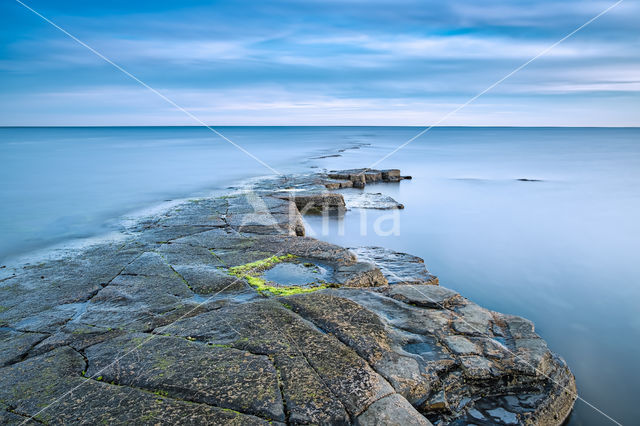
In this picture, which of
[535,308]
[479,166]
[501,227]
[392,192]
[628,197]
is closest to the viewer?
[535,308]

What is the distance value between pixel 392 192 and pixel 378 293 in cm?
1325

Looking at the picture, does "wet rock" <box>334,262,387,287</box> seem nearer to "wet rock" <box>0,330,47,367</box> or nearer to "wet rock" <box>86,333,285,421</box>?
"wet rock" <box>86,333,285,421</box>

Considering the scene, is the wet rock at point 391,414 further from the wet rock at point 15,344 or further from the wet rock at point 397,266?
the wet rock at point 397,266

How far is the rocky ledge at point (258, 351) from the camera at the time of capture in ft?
9.93

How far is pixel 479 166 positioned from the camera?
97.5 feet

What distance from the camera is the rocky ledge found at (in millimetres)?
3025

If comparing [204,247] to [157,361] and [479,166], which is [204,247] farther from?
[479,166]

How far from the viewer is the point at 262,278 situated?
5.79 meters

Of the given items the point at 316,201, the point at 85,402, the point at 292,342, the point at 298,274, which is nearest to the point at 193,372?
the point at 85,402

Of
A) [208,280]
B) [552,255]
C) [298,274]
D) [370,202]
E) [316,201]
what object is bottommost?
[552,255]

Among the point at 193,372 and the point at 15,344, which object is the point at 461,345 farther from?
the point at 15,344

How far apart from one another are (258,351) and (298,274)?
2.53m

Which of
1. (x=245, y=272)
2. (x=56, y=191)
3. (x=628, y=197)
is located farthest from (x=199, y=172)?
(x=628, y=197)

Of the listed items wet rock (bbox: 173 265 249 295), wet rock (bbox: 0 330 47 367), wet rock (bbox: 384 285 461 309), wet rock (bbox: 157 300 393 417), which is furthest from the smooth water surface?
wet rock (bbox: 0 330 47 367)
